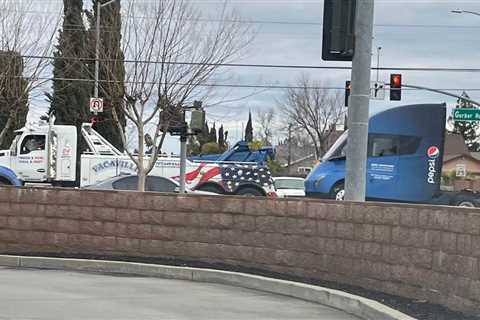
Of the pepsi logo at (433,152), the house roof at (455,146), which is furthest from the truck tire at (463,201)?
the house roof at (455,146)

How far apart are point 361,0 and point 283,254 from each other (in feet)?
12.7

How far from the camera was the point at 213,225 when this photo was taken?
436 inches

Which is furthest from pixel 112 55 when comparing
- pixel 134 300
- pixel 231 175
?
pixel 134 300

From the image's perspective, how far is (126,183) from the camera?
2170cm

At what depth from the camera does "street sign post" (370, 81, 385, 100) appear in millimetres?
27866

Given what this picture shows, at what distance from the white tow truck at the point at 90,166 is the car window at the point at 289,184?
706 centimetres

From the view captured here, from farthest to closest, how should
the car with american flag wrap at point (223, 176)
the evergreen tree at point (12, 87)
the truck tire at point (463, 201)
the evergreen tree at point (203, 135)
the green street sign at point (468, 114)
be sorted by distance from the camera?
the green street sign at point (468, 114)
the evergreen tree at point (12, 87)
the car with american flag wrap at point (223, 176)
the truck tire at point (463, 201)
the evergreen tree at point (203, 135)

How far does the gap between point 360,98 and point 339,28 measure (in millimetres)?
1056

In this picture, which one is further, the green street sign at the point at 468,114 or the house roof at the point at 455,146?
the house roof at the point at 455,146

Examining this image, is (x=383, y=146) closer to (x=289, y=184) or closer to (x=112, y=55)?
(x=112, y=55)

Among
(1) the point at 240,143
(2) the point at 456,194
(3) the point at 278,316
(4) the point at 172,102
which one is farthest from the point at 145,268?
(1) the point at 240,143

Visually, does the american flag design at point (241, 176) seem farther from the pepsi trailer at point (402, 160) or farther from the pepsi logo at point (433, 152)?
the pepsi logo at point (433, 152)

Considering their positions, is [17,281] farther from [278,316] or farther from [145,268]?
[278,316]

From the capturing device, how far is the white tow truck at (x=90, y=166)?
25.3 m
